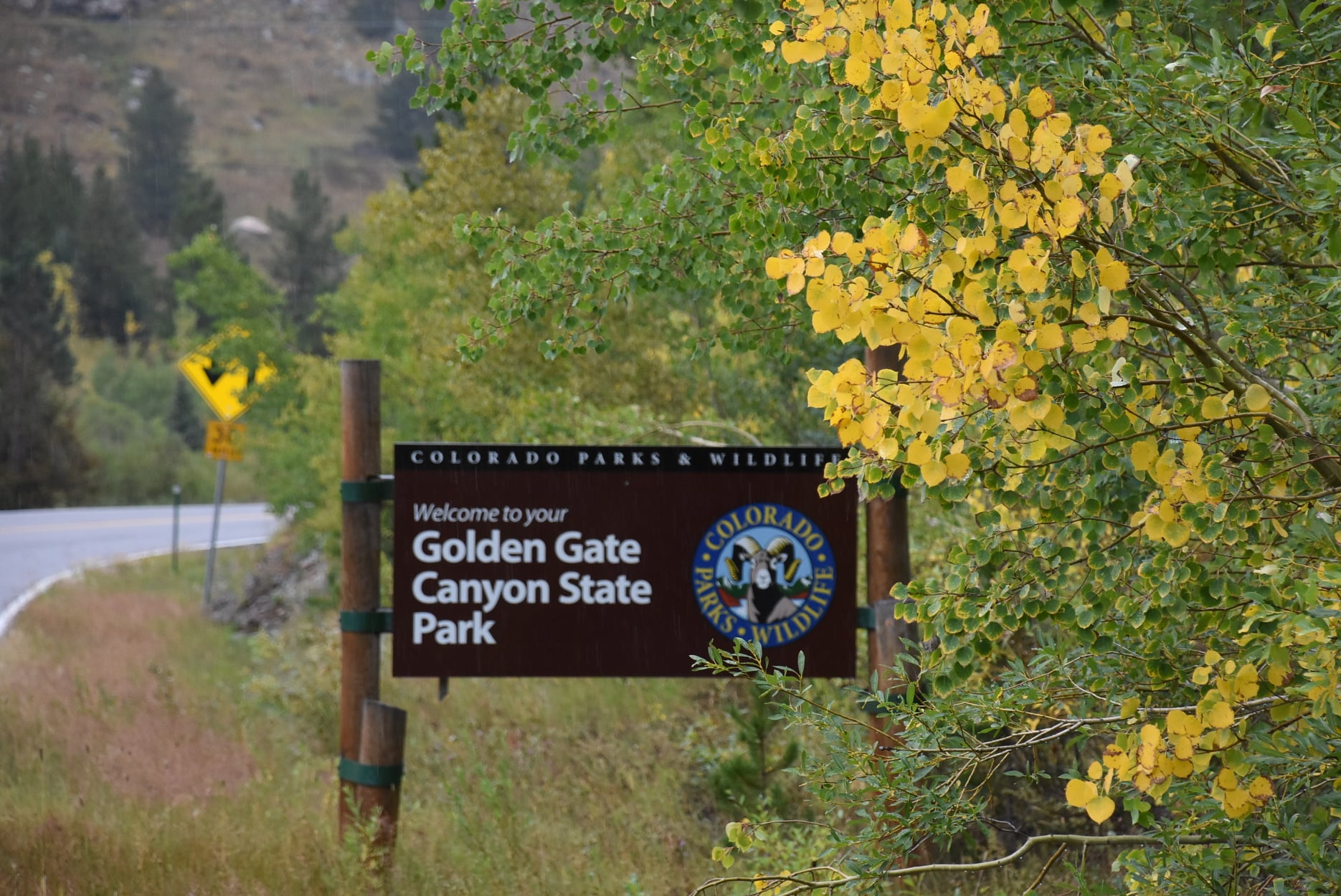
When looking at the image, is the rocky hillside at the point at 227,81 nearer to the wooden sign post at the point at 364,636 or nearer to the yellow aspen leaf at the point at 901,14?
the wooden sign post at the point at 364,636

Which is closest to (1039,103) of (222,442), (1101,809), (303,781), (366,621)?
(1101,809)

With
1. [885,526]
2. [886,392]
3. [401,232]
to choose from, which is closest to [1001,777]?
[885,526]

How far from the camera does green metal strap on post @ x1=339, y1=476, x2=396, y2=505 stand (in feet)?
15.2

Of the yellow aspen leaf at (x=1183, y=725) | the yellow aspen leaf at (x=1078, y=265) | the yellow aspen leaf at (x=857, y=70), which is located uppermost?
the yellow aspen leaf at (x=857, y=70)

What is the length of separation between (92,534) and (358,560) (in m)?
23.4

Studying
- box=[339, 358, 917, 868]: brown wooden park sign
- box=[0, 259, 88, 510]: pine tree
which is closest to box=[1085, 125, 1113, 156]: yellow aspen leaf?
box=[339, 358, 917, 868]: brown wooden park sign

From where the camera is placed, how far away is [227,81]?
137625 mm

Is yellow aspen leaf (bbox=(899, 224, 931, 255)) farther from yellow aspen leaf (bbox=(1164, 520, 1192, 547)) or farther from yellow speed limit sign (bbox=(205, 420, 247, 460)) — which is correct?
yellow speed limit sign (bbox=(205, 420, 247, 460))

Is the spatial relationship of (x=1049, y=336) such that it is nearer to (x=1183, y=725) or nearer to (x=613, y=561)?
(x=1183, y=725)

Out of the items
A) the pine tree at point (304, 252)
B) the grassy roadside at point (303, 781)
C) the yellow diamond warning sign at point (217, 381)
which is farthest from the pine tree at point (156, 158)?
the grassy roadside at point (303, 781)

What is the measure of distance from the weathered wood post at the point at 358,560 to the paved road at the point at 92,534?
12.0m

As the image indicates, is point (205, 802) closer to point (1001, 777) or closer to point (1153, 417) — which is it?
point (1001, 777)

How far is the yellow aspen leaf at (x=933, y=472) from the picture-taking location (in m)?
1.90

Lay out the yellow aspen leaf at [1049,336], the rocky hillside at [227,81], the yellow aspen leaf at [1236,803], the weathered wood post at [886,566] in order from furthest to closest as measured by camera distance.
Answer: the rocky hillside at [227,81] < the weathered wood post at [886,566] < the yellow aspen leaf at [1236,803] < the yellow aspen leaf at [1049,336]
